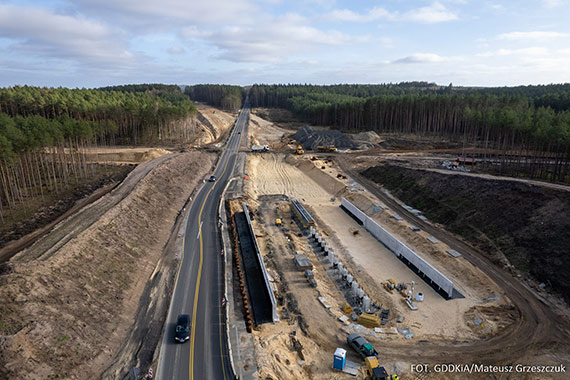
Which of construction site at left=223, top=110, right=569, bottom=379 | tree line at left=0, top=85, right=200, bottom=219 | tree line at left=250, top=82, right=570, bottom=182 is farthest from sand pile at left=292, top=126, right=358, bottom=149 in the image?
construction site at left=223, top=110, right=569, bottom=379

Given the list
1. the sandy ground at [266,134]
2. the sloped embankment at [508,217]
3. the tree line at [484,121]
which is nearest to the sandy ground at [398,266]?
the sloped embankment at [508,217]

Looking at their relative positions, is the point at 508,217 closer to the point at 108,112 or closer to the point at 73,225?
the point at 73,225

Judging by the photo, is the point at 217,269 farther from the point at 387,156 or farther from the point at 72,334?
the point at 387,156

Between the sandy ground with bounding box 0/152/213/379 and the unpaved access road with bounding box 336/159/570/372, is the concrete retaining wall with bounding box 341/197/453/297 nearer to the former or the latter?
the unpaved access road with bounding box 336/159/570/372

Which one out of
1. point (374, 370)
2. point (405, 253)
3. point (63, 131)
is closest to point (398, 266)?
point (405, 253)

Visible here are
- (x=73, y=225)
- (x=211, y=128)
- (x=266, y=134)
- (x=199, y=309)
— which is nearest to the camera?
(x=199, y=309)

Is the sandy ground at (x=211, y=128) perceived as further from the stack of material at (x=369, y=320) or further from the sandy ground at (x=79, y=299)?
the stack of material at (x=369, y=320)
